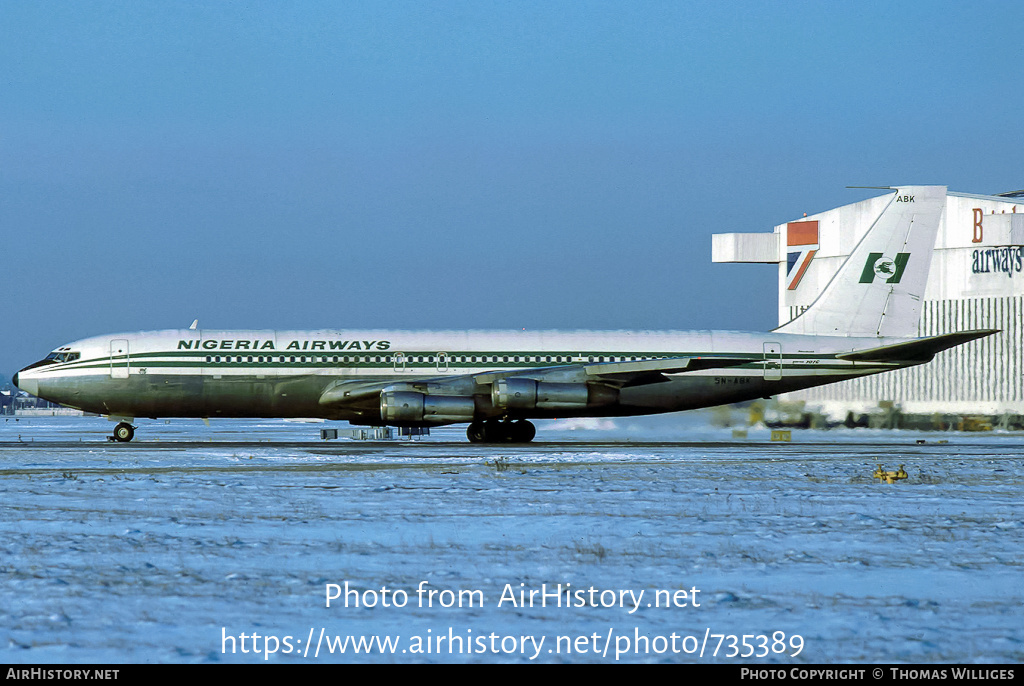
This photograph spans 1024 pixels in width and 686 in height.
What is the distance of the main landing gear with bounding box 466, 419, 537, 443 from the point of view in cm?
3947

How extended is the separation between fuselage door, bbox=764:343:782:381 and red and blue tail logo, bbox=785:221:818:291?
29480 mm

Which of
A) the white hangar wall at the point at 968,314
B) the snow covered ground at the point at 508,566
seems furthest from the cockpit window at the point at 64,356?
the white hangar wall at the point at 968,314

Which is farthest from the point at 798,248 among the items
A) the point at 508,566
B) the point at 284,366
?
the point at 508,566

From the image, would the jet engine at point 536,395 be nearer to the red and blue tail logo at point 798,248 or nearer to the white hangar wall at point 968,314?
the white hangar wall at point 968,314

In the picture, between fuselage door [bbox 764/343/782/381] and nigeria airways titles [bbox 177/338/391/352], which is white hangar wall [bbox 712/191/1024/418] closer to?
fuselage door [bbox 764/343/782/381]

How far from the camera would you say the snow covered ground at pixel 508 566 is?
8.22 metres

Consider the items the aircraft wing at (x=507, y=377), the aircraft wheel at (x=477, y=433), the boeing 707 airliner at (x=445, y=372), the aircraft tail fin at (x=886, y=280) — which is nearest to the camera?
the aircraft wing at (x=507, y=377)

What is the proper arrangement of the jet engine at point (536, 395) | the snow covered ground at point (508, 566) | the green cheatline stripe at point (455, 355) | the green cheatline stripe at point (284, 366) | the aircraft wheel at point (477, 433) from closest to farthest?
the snow covered ground at point (508, 566), the jet engine at point (536, 395), the green cheatline stripe at point (284, 366), the green cheatline stripe at point (455, 355), the aircraft wheel at point (477, 433)

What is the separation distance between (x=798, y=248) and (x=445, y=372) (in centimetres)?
3802

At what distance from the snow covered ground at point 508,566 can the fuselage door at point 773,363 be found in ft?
51.6

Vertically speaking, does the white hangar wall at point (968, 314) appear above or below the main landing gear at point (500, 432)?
above

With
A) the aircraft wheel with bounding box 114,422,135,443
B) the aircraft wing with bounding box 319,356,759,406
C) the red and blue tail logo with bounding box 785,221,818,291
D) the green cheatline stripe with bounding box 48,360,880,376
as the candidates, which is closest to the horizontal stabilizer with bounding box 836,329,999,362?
the aircraft wing with bounding box 319,356,759,406

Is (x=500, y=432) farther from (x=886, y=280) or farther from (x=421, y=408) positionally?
(x=886, y=280)
